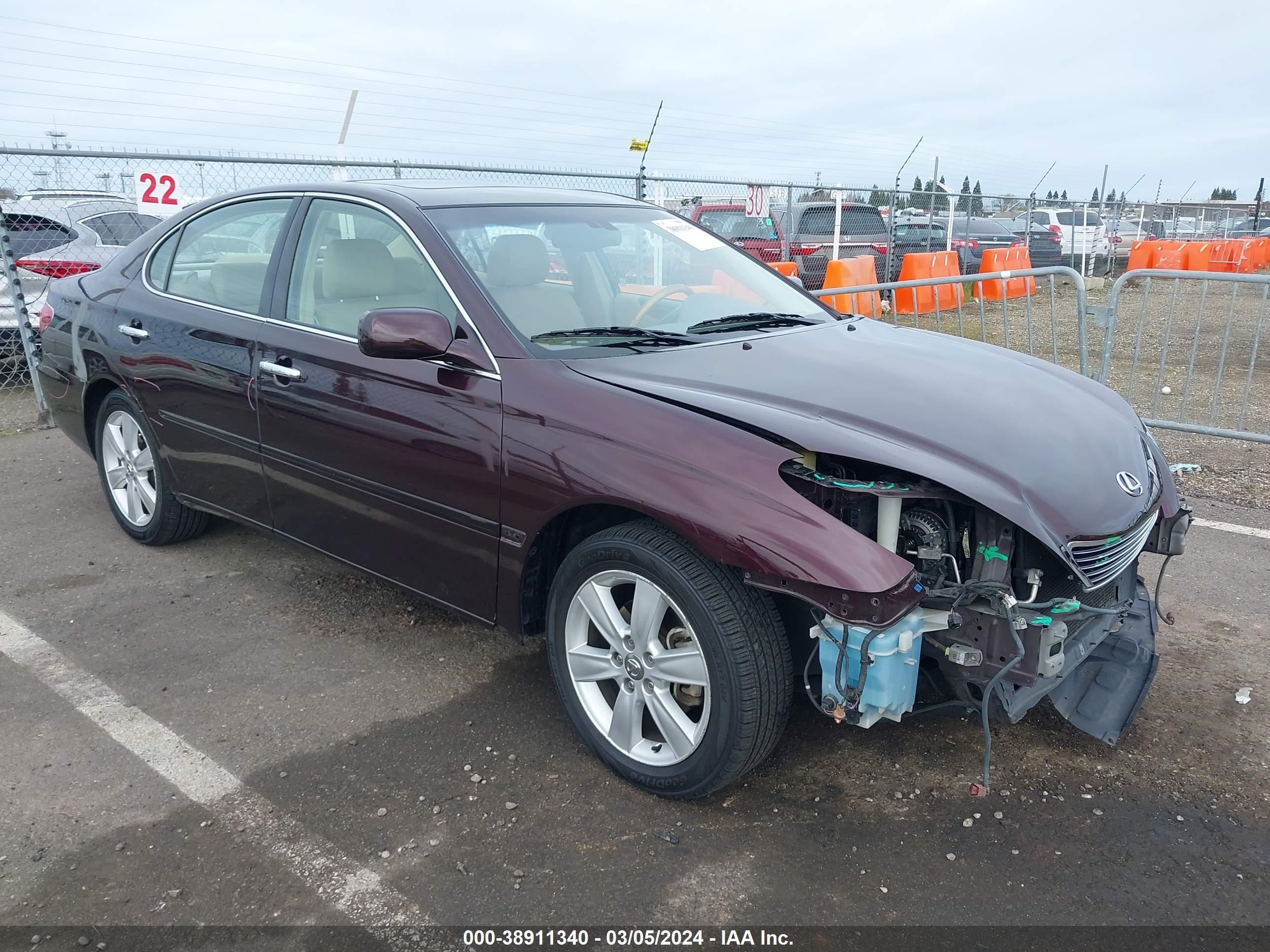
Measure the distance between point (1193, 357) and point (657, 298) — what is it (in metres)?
4.32

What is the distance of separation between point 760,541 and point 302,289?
7.11 ft

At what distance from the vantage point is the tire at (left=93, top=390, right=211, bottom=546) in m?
4.60

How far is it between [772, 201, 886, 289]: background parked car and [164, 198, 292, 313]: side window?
10909 mm

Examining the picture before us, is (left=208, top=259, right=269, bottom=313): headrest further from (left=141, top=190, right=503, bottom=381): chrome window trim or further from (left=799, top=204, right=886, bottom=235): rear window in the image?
(left=799, top=204, right=886, bottom=235): rear window

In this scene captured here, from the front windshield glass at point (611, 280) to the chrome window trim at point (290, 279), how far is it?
10cm

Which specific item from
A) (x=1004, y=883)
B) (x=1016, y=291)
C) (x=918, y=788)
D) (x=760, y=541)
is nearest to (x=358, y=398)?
(x=760, y=541)

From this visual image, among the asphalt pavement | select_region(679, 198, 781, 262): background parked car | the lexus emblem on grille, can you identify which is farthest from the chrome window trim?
select_region(679, 198, 781, 262): background parked car

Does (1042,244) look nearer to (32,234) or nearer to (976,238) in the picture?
(976,238)

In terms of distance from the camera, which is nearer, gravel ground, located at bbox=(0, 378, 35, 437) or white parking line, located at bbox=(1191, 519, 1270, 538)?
white parking line, located at bbox=(1191, 519, 1270, 538)

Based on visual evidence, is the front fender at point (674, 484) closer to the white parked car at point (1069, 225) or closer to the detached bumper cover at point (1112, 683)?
the detached bumper cover at point (1112, 683)

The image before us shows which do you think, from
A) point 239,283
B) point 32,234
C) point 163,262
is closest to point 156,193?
point 32,234

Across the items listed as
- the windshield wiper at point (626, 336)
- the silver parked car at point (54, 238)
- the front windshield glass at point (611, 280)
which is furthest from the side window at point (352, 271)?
the silver parked car at point (54, 238)

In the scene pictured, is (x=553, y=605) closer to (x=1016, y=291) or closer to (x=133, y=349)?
(x=133, y=349)

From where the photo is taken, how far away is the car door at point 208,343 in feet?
12.7
